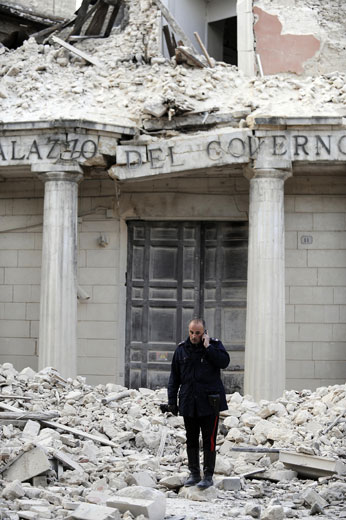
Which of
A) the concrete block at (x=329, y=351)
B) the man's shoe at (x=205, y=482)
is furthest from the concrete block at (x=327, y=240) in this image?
the man's shoe at (x=205, y=482)

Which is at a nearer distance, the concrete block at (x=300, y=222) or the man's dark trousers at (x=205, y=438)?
the man's dark trousers at (x=205, y=438)

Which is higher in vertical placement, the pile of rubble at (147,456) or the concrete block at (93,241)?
the concrete block at (93,241)

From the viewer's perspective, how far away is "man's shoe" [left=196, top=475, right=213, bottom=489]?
8578mm

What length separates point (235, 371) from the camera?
54.0 ft

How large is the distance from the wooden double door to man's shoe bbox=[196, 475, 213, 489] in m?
7.92

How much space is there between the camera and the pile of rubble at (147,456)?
7.80m

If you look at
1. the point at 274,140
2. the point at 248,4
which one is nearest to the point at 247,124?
the point at 274,140

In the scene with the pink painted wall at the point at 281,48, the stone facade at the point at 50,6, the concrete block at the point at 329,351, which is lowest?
the concrete block at the point at 329,351

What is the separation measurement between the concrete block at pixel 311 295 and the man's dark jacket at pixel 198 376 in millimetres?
7285

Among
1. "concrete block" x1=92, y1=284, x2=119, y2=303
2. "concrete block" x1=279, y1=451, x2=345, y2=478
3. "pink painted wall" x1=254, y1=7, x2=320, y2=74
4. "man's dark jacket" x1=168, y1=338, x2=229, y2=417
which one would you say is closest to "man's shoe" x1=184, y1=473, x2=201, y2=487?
"man's dark jacket" x1=168, y1=338, x2=229, y2=417

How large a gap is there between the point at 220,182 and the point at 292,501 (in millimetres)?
8925

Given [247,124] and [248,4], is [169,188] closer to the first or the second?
[247,124]

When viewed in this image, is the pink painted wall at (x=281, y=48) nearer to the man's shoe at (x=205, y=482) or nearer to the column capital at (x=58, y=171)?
the column capital at (x=58, y=171)

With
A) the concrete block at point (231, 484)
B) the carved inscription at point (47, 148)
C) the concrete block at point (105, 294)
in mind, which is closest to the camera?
the concrete block at point (231, 484)
